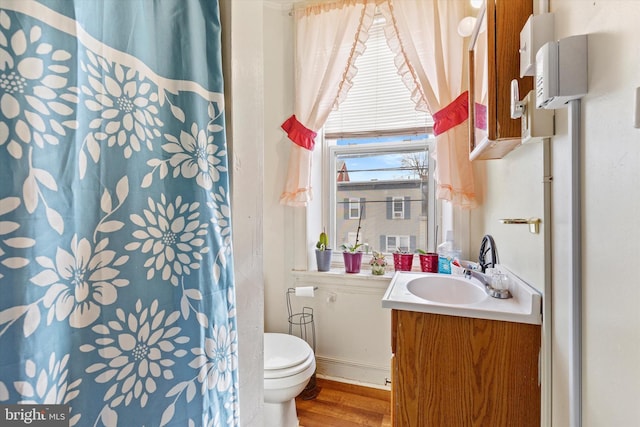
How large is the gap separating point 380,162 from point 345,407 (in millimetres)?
1554

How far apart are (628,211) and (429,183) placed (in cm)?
141

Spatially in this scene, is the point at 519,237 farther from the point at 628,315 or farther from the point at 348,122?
the point at 348,122

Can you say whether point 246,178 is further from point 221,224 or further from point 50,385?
point 50,385

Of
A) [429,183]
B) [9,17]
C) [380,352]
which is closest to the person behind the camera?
[9,17]

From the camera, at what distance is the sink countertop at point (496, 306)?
0.94 meters

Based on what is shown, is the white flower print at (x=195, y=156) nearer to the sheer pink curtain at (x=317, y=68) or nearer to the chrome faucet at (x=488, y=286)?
the chrome faucet at (x=488, y=286)

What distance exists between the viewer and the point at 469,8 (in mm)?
1618

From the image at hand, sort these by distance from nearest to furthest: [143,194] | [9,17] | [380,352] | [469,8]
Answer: [9,17] → [143,194] → [469,8] → [380,352]

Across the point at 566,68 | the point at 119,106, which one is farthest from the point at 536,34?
the point at 119,106

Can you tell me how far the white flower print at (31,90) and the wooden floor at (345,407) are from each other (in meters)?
1.70

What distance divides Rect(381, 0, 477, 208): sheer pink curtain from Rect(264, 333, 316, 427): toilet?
1.16m

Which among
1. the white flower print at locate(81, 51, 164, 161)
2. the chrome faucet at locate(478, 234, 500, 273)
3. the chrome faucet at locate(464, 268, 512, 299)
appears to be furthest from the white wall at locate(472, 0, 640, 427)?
the white flower print at locate(81, 51, 164, 161)

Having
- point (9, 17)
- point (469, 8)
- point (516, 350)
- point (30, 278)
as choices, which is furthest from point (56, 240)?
point (469, 8)

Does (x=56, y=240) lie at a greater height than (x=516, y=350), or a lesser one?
greater
